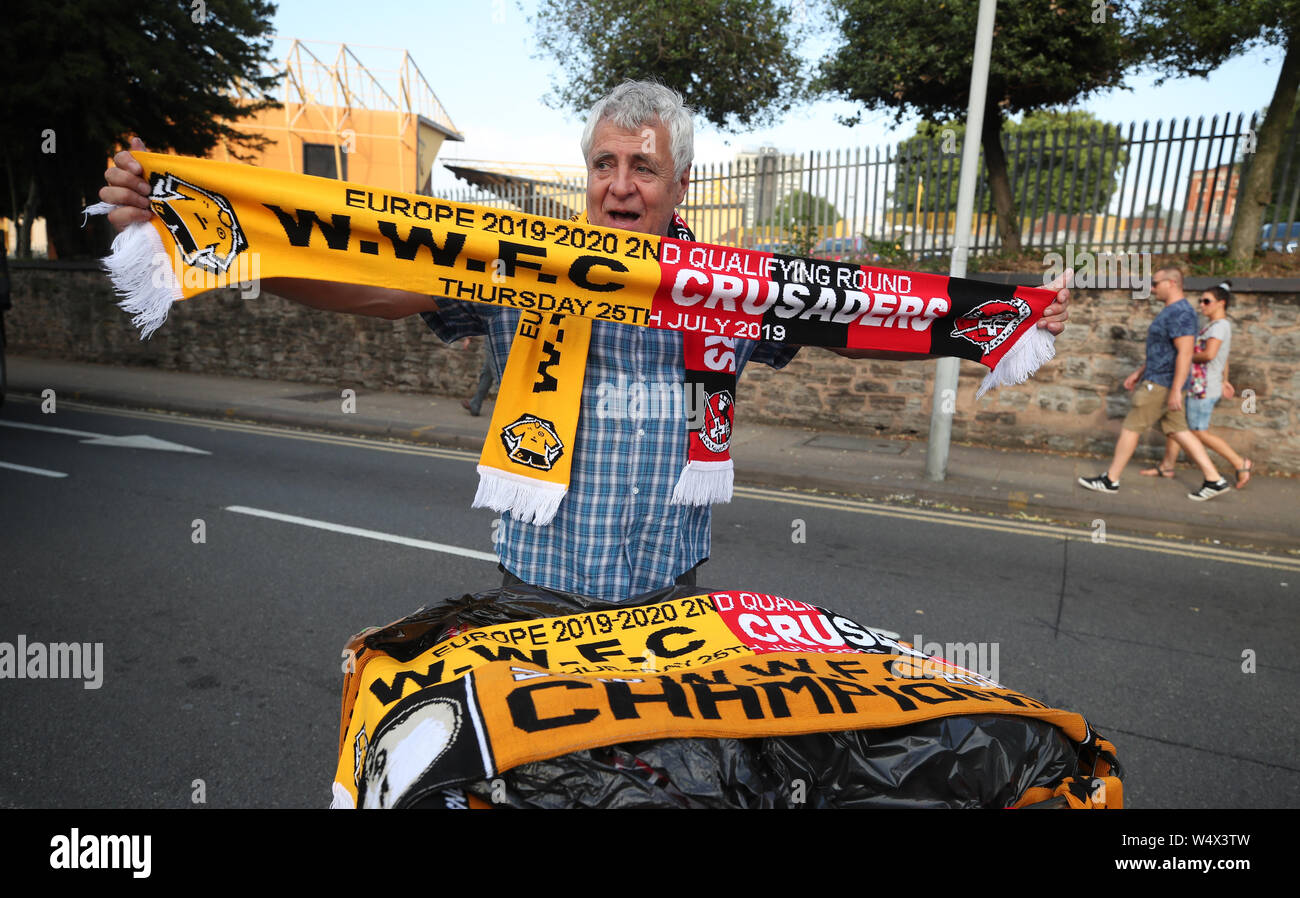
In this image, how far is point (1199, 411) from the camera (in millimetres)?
8094

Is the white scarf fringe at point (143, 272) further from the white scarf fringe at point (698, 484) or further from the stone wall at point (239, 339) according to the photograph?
the stone wall at point (239, 339)

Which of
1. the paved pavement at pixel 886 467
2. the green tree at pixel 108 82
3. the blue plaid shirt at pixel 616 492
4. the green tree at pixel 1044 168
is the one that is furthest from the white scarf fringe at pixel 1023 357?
the green tree at pixel 108 82

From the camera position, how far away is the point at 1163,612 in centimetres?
510

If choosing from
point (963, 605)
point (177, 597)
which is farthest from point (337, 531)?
point (963, 605)

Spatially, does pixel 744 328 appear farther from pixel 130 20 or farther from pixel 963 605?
pixel 130 20

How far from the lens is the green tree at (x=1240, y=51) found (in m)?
8.62

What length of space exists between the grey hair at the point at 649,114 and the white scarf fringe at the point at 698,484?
75 centimetres

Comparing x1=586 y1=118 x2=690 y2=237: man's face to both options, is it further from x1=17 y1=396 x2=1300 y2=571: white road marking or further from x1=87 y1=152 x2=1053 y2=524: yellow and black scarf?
x1=17 y1=396 x2=1300 y2=571: white road marking

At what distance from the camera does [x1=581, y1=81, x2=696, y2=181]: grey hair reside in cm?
204

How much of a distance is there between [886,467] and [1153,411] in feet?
8.40

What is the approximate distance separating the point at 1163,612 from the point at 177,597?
5.95 meters

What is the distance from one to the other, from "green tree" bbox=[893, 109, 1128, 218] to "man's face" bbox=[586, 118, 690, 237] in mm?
8365

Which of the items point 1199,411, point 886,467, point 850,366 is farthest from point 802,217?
point 1199,411

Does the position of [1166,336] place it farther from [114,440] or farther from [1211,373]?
[114,440]
